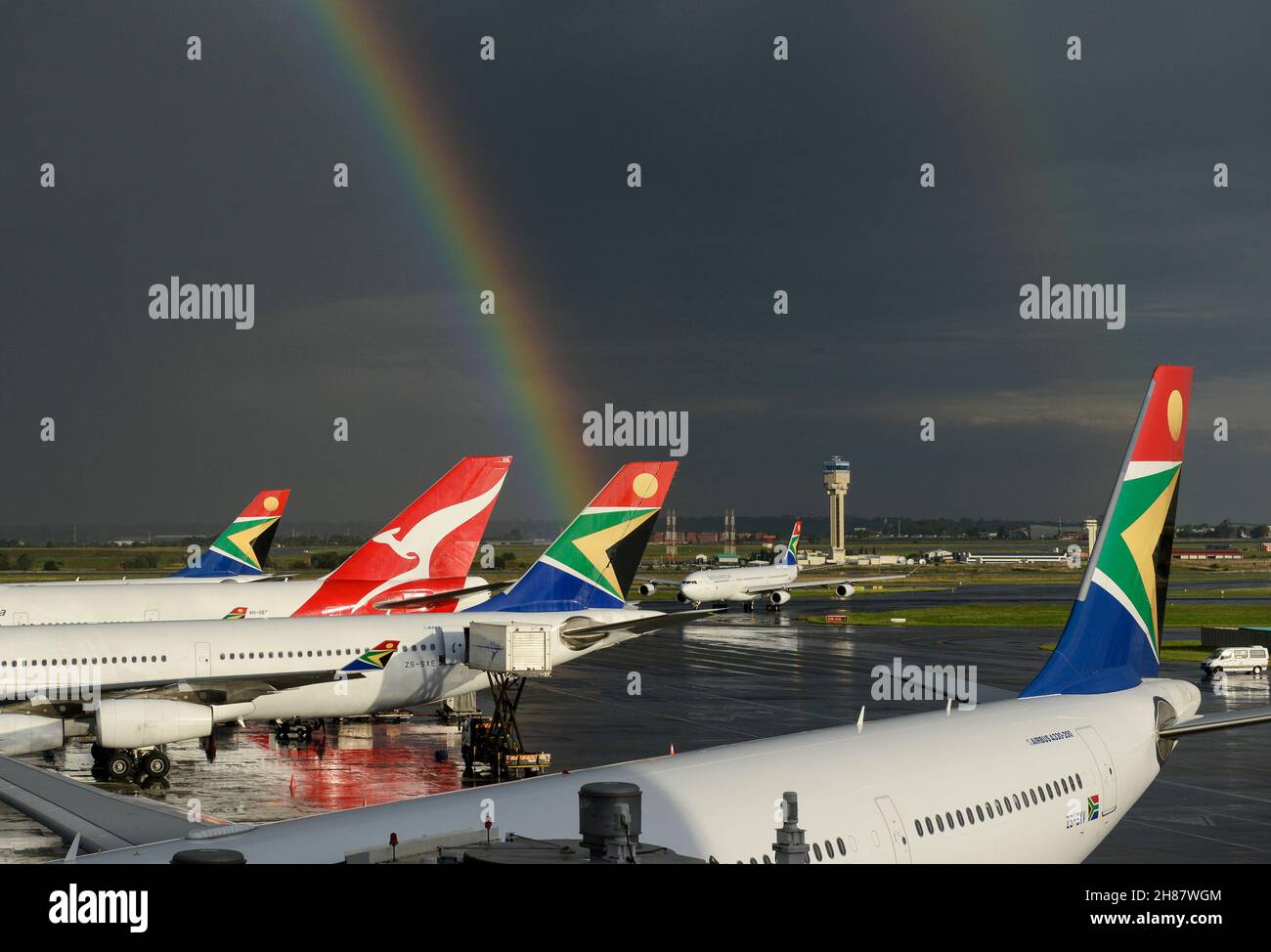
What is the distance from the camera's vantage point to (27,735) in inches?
1186

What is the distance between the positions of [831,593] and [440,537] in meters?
102

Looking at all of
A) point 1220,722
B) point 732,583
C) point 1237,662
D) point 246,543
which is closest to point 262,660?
point 1220,722

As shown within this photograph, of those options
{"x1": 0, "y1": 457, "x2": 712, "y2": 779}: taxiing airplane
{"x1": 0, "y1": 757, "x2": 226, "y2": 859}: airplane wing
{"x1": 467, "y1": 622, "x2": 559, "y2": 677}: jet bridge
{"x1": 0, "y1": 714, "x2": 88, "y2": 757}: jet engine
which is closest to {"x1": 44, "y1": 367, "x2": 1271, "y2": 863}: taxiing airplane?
{"x1": 0, "y1": 757, "x2": 226, "y2": 859}: airplane wing

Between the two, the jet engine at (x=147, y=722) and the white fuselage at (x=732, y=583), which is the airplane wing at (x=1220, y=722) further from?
the white fuselage at (x=732, y=583)

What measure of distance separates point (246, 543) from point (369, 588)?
135 ft

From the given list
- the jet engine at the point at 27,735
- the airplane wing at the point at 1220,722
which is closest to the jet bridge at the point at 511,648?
the jet engine at the point at 27,735

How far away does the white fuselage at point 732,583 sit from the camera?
108938mm

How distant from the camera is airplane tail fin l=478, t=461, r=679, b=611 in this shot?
45.5 meters

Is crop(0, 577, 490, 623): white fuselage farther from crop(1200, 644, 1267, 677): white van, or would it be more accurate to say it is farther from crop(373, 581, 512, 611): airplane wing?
crop(1200, 644, 1267, 677): white van

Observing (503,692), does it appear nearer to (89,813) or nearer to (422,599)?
(422,599)

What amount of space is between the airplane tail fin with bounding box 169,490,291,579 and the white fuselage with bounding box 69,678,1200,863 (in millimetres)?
73283
